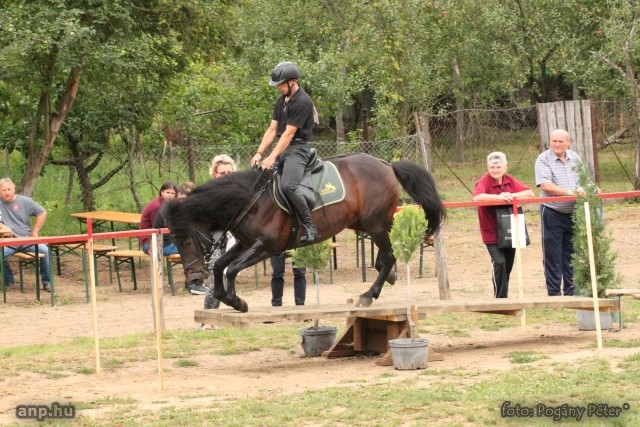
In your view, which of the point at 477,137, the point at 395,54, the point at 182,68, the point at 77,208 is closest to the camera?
the point at 182,68

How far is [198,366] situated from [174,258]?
5.58 m

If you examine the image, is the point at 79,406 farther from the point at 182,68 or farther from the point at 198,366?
the point at 182,68

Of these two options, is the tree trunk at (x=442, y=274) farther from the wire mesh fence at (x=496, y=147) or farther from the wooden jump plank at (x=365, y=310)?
the wire mesh fence at (x=496, y=147)

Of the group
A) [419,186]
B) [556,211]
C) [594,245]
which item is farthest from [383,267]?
[556,211]

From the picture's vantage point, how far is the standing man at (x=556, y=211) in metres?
13.1

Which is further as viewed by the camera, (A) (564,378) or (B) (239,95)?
(B) (239,95)

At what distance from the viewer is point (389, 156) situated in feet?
70.5

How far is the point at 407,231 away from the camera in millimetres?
11258

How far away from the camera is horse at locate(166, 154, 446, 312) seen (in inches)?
427

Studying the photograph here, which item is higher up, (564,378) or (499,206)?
(499,206)

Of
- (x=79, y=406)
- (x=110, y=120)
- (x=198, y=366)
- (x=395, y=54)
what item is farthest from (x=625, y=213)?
(x=79, y=406)

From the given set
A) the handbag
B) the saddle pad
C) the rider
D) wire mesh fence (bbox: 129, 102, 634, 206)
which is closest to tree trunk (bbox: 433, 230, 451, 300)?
the handbag

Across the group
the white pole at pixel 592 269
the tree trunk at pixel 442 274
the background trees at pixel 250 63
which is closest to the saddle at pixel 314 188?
the white pole at pixel 592 269

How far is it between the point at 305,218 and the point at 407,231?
97cm
